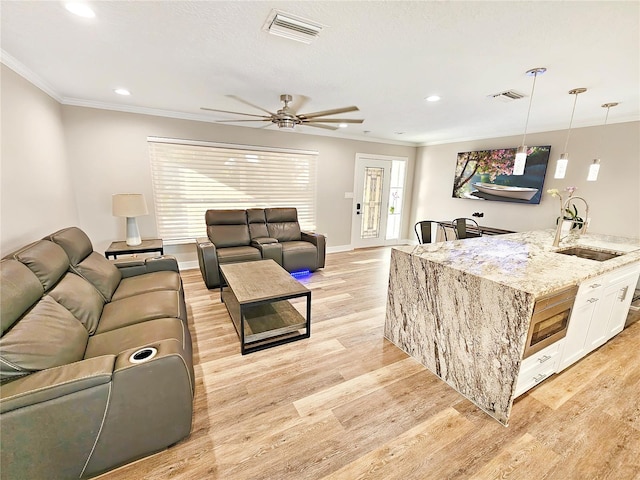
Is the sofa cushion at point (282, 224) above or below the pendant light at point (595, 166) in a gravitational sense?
below

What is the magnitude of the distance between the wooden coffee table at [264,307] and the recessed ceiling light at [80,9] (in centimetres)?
210

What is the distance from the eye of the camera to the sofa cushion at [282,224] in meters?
4.63

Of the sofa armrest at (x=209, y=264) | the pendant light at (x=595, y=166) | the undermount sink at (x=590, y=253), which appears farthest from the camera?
the sofa armrest at (x=209, y=264)

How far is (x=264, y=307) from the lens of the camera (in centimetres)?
294

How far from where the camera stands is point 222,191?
4535mm

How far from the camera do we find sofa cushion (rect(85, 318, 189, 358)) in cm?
161

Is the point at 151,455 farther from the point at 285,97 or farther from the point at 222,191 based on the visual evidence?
the point at 222,191

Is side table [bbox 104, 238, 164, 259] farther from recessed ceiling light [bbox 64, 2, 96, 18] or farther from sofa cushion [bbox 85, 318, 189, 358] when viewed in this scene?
recessed ceiling light [bbox 64, 2, 96, 18]

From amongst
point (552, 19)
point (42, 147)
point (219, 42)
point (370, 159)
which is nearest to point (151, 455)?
point (219, 42)

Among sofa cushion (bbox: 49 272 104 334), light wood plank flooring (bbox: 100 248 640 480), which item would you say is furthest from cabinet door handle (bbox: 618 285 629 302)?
sofa cushion (bbox: 49 272 104 334)

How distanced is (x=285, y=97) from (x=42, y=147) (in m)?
2.61

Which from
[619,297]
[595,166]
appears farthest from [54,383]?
[595,166]

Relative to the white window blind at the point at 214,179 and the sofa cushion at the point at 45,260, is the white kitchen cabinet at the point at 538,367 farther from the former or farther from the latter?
the white window blind at the point at 214,179

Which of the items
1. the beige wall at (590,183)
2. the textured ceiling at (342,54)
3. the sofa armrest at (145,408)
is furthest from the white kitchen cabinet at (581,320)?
the sofa armrest at (145,408)
